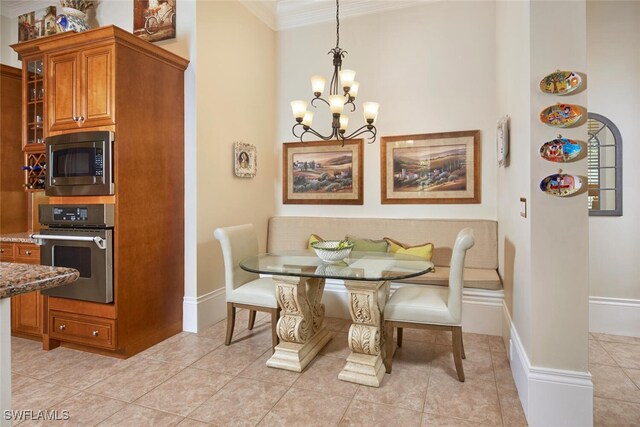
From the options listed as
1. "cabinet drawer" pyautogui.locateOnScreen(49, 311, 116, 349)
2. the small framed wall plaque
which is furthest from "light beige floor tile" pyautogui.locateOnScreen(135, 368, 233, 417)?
the small framed wall plaque

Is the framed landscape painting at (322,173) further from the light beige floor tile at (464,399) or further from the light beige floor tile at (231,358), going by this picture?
the light beige floor tile at (464,399)

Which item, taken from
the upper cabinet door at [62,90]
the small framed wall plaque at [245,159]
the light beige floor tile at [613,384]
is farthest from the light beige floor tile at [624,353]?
the upper cabinet door at [62,90]

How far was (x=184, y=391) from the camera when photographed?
2.25 m

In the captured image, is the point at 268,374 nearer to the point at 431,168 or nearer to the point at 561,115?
the point at 561,115

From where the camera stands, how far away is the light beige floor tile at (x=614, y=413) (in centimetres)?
192

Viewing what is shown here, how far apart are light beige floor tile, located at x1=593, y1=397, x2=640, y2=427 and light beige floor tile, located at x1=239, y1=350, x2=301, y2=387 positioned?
1.74 m

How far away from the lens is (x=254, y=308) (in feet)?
9.33

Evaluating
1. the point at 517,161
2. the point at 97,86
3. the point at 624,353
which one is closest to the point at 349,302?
the point at 517,161

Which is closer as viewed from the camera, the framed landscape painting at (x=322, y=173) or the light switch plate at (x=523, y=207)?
the light switch plate at (x=523, y=207)

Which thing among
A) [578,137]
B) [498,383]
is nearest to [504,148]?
[578,137]

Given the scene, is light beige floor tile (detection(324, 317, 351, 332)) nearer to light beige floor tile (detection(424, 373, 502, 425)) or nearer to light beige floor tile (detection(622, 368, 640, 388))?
light beige floor tile (detection(424, 373, 502, 425))

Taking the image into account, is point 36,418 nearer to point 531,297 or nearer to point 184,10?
point 531,297

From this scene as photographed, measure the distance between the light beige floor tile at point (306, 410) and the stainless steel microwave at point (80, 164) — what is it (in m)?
1.90

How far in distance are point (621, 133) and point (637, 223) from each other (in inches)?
30.7
